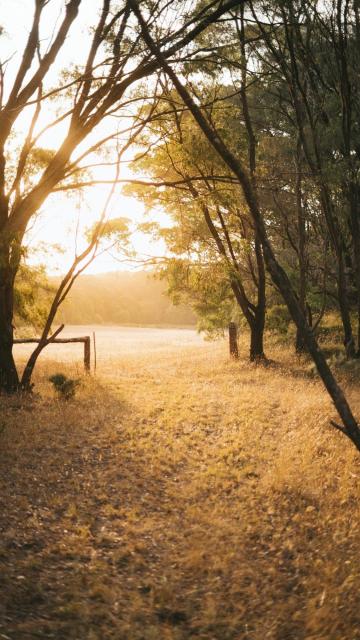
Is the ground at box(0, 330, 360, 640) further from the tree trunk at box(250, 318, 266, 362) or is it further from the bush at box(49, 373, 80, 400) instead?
the tree trunk at box(250, 318, 266, 362)

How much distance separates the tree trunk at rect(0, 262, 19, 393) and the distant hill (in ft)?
169

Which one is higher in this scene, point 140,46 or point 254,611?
point 140,46

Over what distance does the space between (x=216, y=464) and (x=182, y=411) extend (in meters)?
3.51

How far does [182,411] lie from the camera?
12.0 meters

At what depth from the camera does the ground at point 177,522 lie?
4504 millimetres

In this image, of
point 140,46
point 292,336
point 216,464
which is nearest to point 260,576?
point 216,464

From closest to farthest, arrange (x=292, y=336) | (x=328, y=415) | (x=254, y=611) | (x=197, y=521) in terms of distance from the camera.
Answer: (x=254, y=611) → (x=197, y=521) → (x=328, y=415) → (x=292, y=336)

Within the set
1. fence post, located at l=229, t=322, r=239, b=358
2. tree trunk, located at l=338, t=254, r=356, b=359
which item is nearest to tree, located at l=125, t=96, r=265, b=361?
fence post, located at l=229, t=322, r=239, b=358

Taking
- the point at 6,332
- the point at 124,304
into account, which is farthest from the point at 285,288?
the point at 124,304

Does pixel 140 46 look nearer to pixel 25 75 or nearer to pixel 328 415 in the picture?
pixel 25 75

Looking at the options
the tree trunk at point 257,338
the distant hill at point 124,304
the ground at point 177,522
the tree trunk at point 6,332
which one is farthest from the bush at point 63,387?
the distant hill at point 124,304

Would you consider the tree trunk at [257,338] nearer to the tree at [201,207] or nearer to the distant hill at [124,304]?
the tree at [201,207]

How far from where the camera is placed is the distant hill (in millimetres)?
66312

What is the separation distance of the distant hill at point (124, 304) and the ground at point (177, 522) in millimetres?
54341
